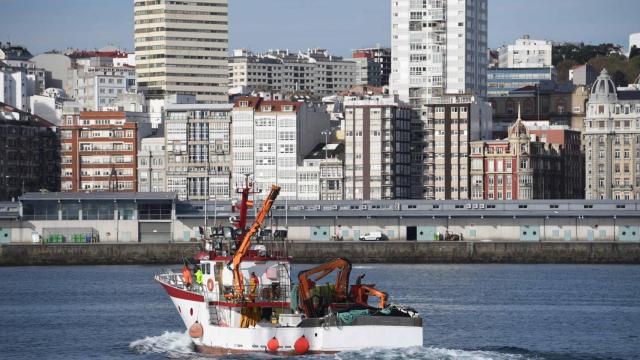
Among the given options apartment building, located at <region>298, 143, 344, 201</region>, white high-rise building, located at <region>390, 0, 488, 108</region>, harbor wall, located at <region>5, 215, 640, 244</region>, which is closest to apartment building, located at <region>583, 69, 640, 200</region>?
white high-rise building, located at <region>390, 0, 488, 108</region>

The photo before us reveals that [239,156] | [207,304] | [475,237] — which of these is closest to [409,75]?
[239,156]

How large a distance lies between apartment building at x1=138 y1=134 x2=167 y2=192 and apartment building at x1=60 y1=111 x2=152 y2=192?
6.25 feet

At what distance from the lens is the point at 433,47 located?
7544 inches

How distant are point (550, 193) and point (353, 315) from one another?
120 meters

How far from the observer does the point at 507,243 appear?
449ft

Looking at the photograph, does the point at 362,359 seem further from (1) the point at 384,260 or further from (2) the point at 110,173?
(2) the point at 110,173

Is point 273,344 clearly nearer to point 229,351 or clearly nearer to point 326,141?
point 229,351

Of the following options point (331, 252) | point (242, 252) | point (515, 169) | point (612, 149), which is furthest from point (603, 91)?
point (242, 252)

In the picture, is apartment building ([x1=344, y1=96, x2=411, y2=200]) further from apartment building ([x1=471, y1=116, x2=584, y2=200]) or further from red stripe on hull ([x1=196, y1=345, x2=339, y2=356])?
red stripe on hull ([x1=196, y1=345, x2=339, y2=356])

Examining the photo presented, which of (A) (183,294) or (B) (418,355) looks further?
(A) (183,294)

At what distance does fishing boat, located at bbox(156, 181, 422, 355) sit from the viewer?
62.3m

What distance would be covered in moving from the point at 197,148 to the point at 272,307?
121 m

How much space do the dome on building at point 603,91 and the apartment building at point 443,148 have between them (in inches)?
552

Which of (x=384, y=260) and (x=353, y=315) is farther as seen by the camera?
(x=384, y=260)
